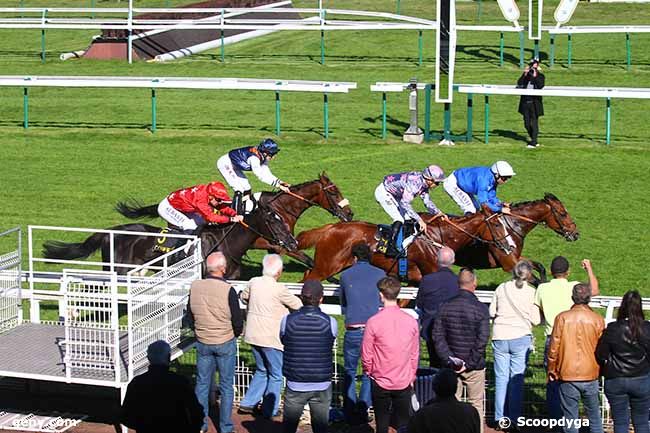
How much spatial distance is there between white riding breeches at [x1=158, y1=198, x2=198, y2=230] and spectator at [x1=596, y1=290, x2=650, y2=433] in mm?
5613

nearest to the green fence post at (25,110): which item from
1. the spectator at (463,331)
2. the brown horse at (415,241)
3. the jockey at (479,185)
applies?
the brown horse at (415,241)

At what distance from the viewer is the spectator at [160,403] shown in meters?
7.75

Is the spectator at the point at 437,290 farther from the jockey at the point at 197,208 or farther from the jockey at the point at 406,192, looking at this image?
the jockey at the point at 197,208

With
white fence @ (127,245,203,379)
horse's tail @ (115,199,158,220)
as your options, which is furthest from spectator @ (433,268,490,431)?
horse's tail @ (115,199,158,220)

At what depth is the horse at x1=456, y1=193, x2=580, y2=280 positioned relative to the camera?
44.4 feet

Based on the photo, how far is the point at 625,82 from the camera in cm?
2503

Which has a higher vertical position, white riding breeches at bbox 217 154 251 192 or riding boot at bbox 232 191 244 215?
white riding breeches at bbox 217 154 251 192

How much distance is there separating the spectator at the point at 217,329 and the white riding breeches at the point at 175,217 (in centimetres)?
376

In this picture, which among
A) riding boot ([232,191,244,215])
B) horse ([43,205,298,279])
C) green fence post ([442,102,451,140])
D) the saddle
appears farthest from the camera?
green fence post ([442,102,451,140])

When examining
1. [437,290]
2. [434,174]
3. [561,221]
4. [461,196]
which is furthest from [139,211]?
[437,290]

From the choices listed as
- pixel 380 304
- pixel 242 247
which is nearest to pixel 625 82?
pixel 242 247

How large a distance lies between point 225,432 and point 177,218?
408cm

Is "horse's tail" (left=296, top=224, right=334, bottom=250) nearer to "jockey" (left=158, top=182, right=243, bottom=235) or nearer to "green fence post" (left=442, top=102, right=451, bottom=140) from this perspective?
"jockey" (left=158, top=182, right=243, bottom=235)

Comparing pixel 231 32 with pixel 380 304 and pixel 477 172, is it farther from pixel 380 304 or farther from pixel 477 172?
pixel 380 304
